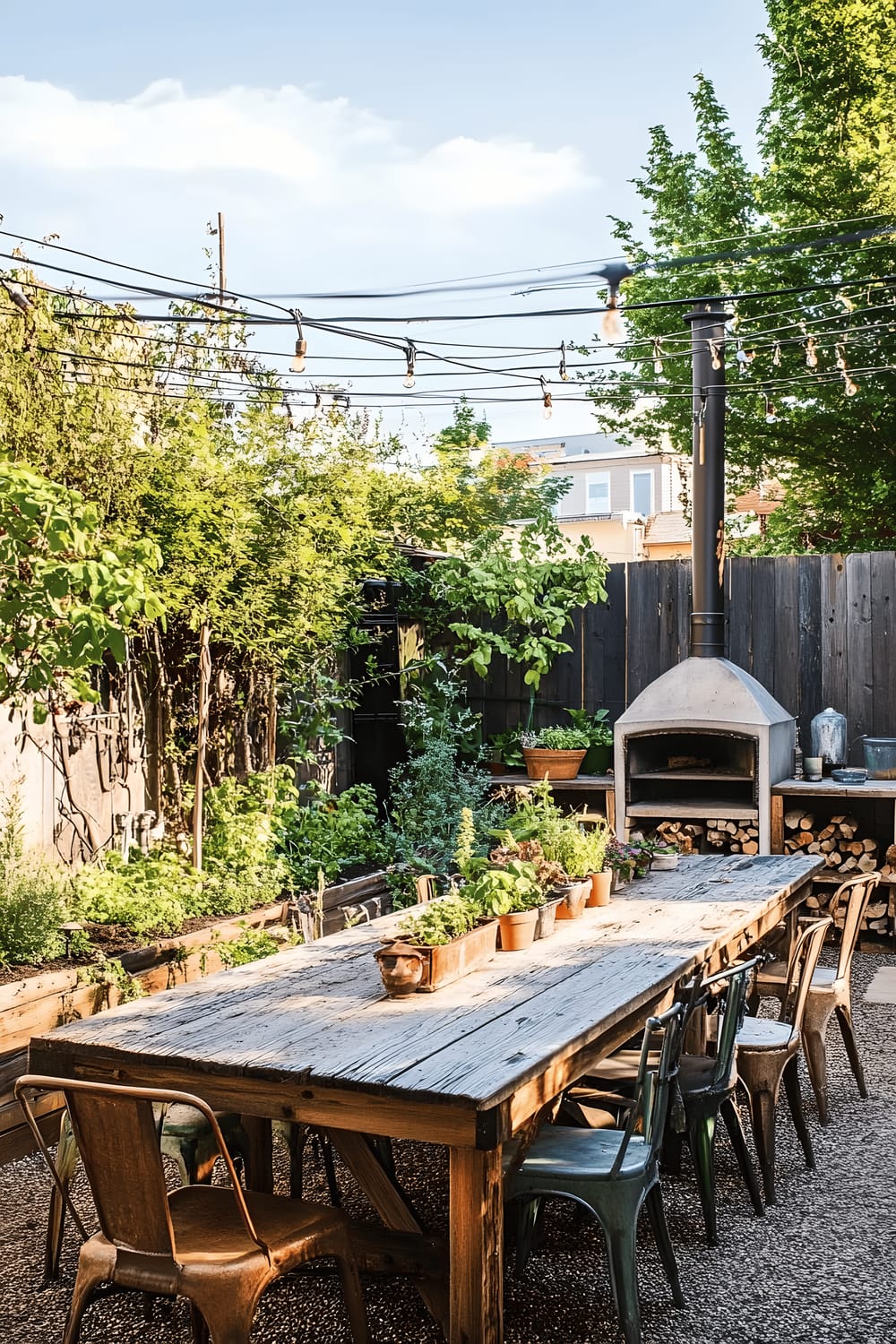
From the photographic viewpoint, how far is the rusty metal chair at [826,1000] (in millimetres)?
4023

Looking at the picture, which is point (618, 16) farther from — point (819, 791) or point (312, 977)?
point (312, 977)

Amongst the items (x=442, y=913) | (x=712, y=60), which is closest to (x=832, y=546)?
(x=712, y=60)

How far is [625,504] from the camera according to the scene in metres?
22.1

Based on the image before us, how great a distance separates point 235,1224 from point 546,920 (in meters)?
1.35

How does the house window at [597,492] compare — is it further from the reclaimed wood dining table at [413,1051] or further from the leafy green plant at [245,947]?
the reclaimed wood dining table at [413,1051]

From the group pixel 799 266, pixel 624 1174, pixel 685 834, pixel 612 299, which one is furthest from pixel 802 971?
pixel 799 266

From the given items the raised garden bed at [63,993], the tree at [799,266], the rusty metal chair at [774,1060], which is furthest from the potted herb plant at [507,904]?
the tree at [799,266]

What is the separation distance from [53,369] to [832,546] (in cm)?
887

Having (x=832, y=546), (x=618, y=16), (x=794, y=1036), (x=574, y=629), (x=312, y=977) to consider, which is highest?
(x=618, y=16)

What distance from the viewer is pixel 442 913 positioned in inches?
121

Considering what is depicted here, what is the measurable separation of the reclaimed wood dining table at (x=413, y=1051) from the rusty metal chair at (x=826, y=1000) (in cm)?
81

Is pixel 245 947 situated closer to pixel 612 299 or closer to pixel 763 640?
pixel 612 299

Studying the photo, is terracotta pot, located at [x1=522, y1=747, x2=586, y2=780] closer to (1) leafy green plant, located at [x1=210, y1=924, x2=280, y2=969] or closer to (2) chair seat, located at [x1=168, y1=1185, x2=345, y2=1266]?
(1) leafy green plant, located at [x1=210, y1=924, x2=280, y2=969]

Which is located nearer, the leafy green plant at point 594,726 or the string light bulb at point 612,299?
the string light bulb at point 612,299
